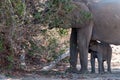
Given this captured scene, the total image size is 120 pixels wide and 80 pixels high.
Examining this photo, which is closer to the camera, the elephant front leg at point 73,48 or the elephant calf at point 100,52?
the elephant calf at point 100,52

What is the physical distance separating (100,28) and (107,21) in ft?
0.86

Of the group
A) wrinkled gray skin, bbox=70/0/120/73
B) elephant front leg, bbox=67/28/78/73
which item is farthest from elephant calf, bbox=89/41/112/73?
elephant front leg, bbox=67/28/78/73

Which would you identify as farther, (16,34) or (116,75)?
(116,75)

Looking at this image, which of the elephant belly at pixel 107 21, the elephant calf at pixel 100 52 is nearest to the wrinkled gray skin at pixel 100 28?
the elephant belly at pixel 107 21

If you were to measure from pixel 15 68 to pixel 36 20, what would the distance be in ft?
4.33

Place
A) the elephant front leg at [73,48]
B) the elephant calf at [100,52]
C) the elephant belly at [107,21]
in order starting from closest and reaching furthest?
the elephant belly at [107,21], the elephant calf at [100,52], the elephant front leg at [73,48]

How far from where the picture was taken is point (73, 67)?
40.7ft

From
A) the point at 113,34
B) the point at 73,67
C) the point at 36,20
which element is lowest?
the point at 73,67

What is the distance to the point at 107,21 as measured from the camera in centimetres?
1220

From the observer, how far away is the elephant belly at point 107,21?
12.2m

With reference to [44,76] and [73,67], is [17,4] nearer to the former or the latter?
[44,76]

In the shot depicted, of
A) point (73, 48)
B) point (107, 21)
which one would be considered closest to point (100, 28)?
point (107, 21)

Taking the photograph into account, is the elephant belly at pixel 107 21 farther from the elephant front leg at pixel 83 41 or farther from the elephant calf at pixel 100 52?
the elephant front leg at pixel 83 41

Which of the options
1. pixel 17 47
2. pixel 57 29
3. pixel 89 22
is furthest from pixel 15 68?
pixel 89 22
